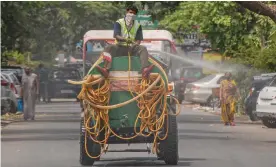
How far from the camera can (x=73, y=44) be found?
76.9 meters

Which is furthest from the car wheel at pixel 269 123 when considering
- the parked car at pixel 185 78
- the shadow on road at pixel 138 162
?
the parked car at pixel 185 78

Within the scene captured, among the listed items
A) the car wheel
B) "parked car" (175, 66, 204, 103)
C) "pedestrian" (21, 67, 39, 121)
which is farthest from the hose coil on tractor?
"parked car" (175, 66, 204, 103)

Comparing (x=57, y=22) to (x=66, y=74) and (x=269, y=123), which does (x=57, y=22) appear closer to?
(x=66, y=74)

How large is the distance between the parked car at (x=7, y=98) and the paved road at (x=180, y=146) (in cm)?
164

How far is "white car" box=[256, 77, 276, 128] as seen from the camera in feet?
89.5

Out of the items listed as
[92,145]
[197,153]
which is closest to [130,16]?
[92,145]

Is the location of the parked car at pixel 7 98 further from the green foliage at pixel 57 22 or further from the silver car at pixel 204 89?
the green foliage at pixel 57 22

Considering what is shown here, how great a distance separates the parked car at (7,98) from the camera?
114 ft

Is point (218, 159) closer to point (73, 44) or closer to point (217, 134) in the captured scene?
point (217, 134)

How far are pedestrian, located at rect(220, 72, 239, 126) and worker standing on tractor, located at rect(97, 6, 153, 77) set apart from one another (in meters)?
15.0

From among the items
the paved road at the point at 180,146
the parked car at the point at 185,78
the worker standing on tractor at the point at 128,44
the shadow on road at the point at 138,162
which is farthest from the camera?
the parked car at the point at 185,78

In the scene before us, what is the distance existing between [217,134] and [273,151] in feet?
19.6

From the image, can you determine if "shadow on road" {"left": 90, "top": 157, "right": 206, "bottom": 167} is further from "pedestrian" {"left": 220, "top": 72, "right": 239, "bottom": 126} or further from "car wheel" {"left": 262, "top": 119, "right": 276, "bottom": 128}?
"pedestrian" {"left": 220, "top": 72, "right": 239, "bottom": 126}

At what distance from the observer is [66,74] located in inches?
2104
